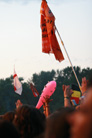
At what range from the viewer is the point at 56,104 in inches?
3204

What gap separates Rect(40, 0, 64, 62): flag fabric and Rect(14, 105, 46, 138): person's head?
264 inches

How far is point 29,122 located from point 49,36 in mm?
7031

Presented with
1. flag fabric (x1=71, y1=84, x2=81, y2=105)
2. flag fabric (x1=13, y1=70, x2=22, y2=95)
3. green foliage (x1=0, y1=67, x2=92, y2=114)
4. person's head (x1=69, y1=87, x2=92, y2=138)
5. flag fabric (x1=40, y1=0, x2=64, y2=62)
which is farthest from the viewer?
green foliage (x1=0, y1=67, x2=92, y2=114)

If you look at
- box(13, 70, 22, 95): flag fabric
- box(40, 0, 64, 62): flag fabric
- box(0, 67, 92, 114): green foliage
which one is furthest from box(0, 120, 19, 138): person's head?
box(0, 67, 92, 114): green foliage

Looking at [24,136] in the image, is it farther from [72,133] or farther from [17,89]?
[17,89]

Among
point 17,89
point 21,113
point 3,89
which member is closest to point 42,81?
point 3,89

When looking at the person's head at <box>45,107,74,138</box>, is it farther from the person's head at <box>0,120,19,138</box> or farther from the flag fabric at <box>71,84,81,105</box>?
the flag fabric at <box>71,84,81,105</box>

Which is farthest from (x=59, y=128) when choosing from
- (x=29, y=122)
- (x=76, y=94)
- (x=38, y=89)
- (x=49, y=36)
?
(x=38, y=89)

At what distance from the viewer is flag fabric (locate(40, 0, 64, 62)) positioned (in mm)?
9938

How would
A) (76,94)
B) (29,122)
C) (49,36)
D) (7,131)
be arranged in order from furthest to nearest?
(49,36)
(76,94)
(29,122)
(7,131)

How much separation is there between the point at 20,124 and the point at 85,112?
204cm

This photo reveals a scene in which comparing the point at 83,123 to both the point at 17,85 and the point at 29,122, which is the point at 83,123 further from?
the point at 17,85

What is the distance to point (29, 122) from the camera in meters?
3.13

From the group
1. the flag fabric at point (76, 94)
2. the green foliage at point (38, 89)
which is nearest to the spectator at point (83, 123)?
the flag fabric at point (76, 94)
